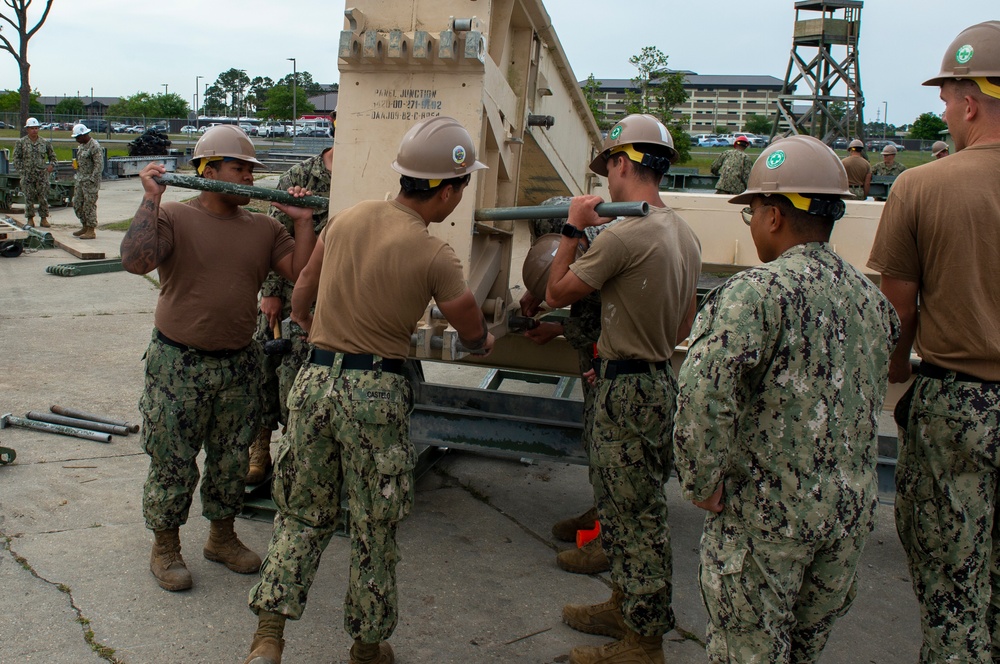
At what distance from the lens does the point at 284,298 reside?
213 inches

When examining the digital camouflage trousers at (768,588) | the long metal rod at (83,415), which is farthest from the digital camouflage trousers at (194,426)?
the digital camouflage trousers at (768,588)

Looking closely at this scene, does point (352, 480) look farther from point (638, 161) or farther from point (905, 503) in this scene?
point (905, 503)

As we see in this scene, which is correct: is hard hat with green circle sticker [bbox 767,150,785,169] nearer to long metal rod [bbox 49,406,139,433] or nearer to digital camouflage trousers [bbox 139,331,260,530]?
Result: digital camouflage trousers [bbox 139,331,260,530]

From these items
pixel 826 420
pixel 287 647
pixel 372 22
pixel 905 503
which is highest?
pixel 372 22

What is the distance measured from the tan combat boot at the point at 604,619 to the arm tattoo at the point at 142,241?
247cm

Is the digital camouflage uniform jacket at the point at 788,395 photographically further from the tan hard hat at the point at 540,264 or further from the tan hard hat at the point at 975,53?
the tan hard hat at the point at 540,264

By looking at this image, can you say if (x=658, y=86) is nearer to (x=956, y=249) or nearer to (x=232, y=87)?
(x=956, y=249)

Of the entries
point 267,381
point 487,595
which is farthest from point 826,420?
point 267,381

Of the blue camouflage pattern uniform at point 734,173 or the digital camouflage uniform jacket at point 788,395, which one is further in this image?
the blue camouflage pattern uniform at point 734,173

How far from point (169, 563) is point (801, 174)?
10.8 feet

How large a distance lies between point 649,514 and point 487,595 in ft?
3.44

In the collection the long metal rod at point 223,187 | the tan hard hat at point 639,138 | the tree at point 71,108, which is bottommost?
the long metal rod at point 223,187

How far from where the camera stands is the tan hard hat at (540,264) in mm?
4180

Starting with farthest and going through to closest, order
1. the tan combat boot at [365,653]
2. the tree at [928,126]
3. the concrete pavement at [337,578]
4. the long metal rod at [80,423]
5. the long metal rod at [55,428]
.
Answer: the tree at [928,126], the long metal rod at [80,423], the long metal rod at [55,428], the concrete pavement at [337,578], the tan combat boot at [365,653]
